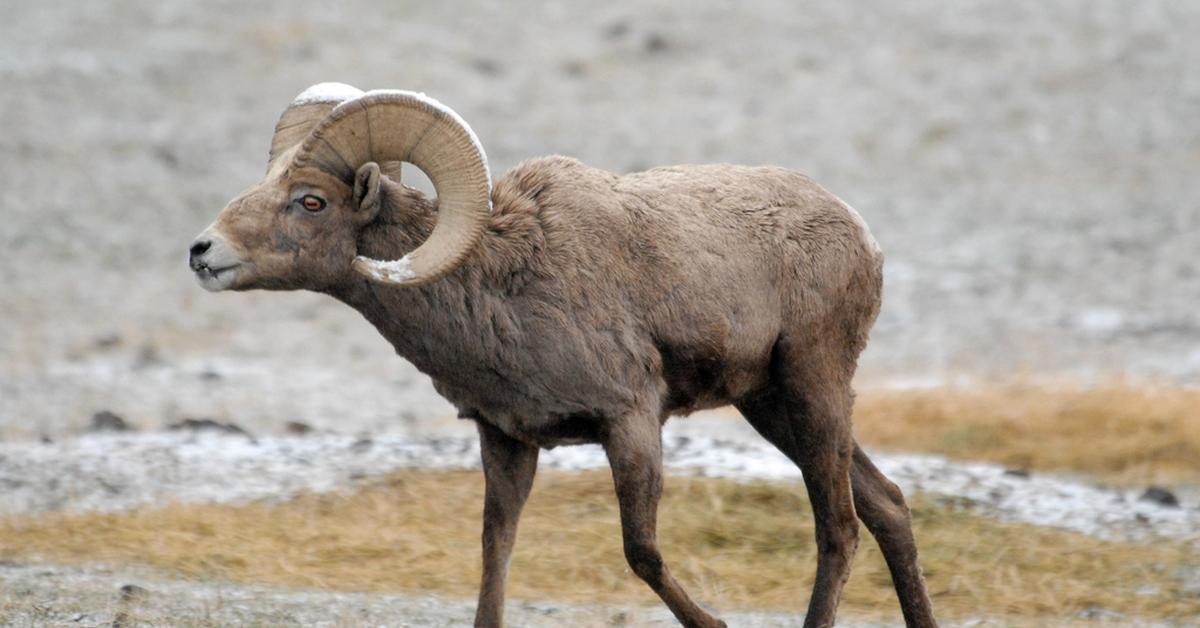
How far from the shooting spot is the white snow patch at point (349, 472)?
12789mm

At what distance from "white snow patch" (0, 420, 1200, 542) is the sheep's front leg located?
4.18m

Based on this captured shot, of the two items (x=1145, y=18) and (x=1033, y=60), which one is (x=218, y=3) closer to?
(x=1033, y=60)

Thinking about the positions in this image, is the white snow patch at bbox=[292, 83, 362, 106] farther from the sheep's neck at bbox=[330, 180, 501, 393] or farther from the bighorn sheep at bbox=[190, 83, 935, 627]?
the sheep's neck at bbox=[330, 180, 501, 393]

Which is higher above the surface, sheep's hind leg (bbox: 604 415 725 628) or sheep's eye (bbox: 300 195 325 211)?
sheep's eye (bbox: 300 195 325 211)

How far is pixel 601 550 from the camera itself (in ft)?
39.1

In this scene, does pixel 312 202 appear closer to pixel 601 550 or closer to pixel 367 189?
pixel 367 189

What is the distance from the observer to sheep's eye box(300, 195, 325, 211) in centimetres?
855

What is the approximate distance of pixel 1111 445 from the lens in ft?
49.1

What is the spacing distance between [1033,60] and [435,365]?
21505mm

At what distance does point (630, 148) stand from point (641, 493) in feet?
58.6

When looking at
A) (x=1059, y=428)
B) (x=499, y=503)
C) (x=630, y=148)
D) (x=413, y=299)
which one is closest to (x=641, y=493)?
(x=499, y=503)

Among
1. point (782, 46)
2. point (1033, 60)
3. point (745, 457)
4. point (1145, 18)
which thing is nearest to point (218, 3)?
point (782, 46)

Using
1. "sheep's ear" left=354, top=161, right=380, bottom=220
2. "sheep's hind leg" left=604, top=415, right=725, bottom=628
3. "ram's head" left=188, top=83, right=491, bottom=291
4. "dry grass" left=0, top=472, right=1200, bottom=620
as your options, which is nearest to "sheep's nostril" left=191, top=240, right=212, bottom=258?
"ram's head" left=188, top=83, right=491, bottom=291

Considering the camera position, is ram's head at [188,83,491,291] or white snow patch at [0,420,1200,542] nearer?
ram's head at [188,83,491,291]
